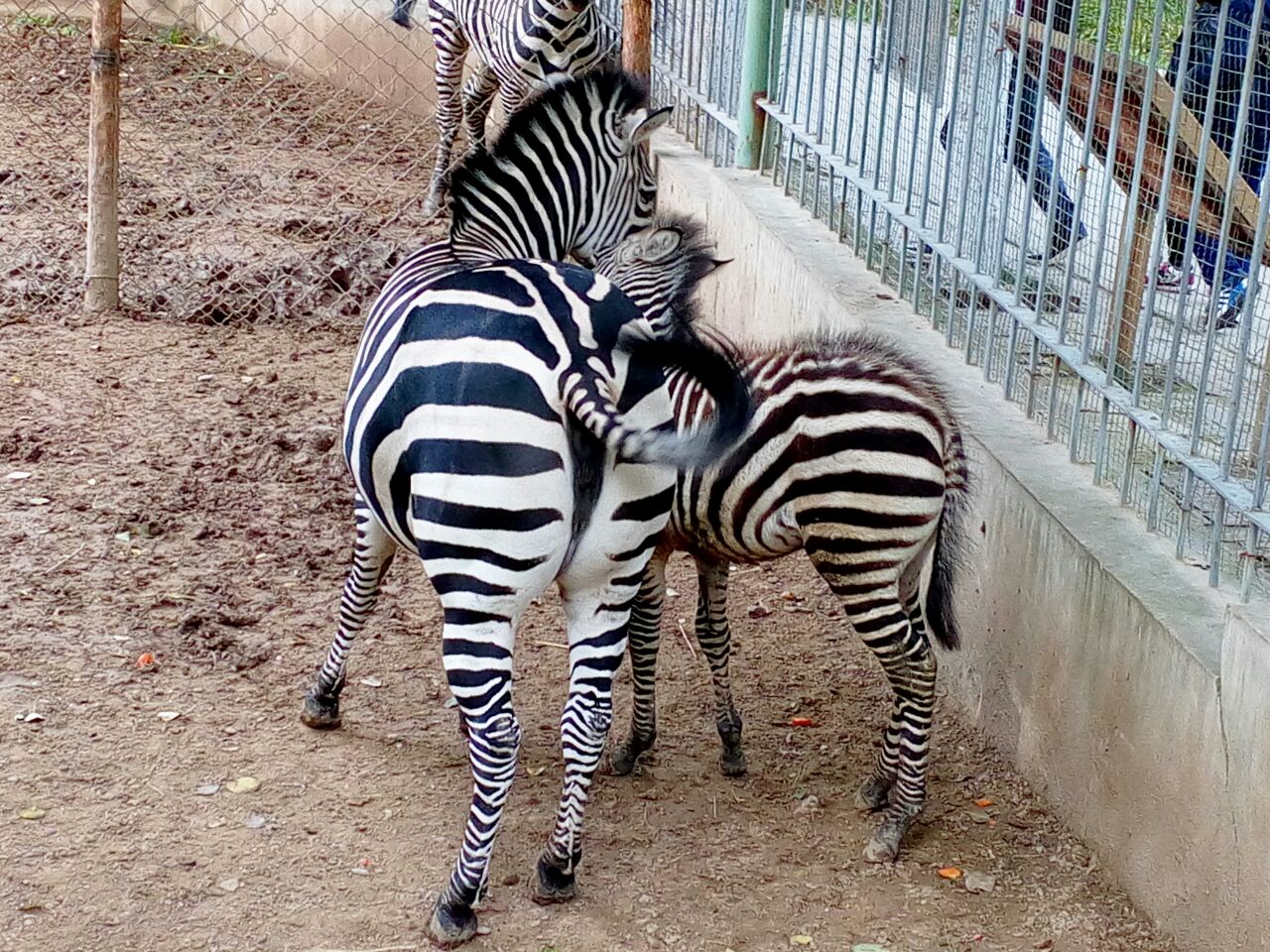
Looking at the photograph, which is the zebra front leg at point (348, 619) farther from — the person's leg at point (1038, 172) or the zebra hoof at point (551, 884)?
the person's leg at point (1038, 172)

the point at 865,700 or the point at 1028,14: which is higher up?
the point at 1028,14

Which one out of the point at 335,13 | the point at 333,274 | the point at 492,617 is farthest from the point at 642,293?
the point at 335,13

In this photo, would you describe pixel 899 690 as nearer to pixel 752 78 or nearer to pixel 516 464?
pixel 516 464

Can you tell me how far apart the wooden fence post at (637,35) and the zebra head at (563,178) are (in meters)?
1.96

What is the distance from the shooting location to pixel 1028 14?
4730 millimetres

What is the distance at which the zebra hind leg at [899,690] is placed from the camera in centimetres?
383

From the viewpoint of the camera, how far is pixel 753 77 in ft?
24.1

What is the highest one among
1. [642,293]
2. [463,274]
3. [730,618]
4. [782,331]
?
[463,274]

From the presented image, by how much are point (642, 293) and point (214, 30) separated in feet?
32.1

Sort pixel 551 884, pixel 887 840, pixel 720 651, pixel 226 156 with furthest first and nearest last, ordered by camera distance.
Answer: pixel 226 156 → pixel 720 651 → pixel 887 840 → pixel 551 884

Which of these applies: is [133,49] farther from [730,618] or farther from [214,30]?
[730,618]

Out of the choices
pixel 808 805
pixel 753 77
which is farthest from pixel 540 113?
pixel 753 77

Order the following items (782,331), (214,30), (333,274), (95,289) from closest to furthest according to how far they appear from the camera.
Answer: (782,331) → (95,289) → (333,274) → (214,30)

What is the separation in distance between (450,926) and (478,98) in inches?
302
